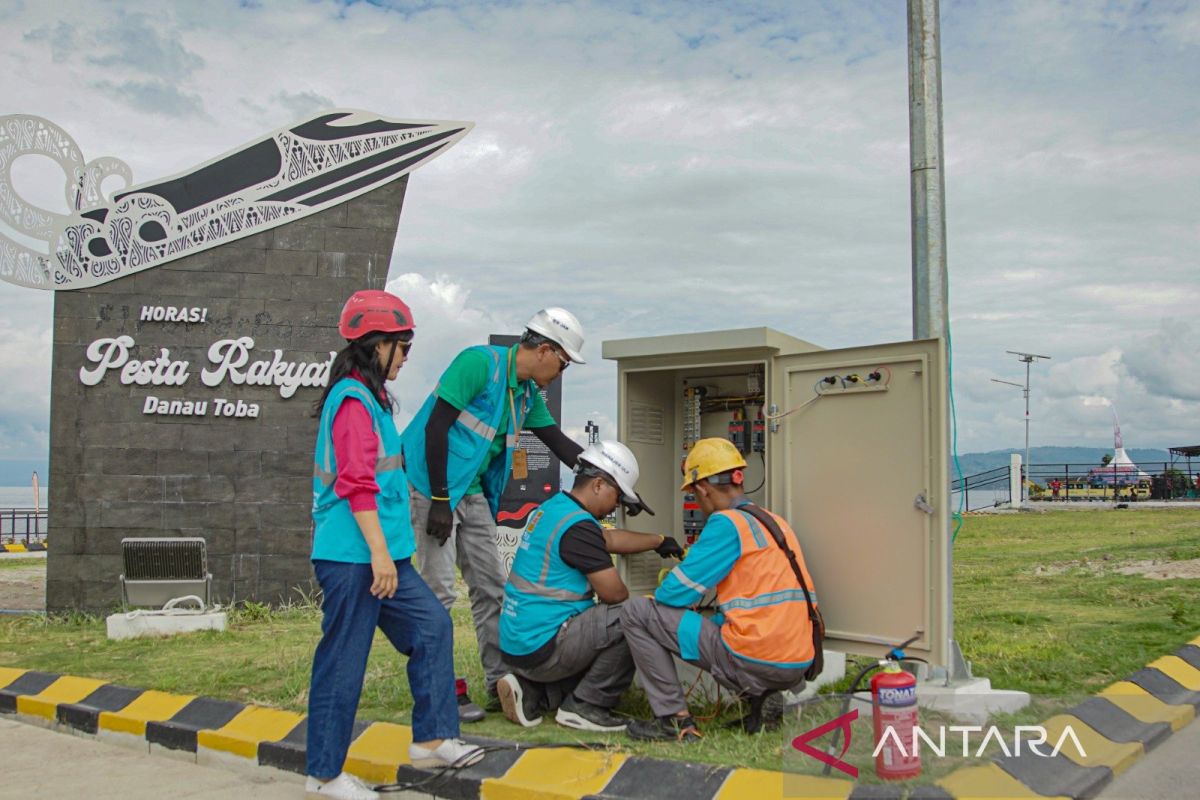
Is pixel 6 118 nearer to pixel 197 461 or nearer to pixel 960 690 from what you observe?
pixel 197 461

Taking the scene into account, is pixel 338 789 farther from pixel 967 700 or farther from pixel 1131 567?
pixel 1131 567

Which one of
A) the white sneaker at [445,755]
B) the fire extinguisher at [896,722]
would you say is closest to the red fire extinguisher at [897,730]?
the fire extinguisher at [896,722]

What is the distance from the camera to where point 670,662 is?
484 centimetres

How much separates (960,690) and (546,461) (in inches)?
279

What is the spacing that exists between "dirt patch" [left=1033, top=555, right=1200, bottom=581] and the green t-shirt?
7931 mm

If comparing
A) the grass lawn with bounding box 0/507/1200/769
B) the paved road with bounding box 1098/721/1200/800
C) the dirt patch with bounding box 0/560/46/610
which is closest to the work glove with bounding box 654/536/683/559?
the grass lawn with bounding box 0/507/1200/769

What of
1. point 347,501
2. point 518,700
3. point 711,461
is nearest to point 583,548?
point 711,461

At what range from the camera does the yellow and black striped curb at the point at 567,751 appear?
4148 mm

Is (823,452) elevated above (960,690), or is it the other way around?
(823,452)

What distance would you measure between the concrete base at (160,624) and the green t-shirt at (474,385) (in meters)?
4.15

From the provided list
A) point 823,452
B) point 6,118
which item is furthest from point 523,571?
point 6,118

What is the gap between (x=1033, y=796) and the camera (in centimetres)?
409

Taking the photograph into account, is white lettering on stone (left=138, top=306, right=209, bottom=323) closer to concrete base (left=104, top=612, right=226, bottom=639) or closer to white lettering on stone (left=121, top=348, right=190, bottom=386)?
white lettering on stone (left=121, top=348, right=190, bottom=386)

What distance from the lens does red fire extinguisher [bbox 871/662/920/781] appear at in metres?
4.15
